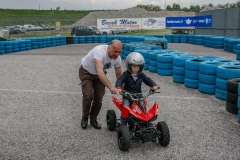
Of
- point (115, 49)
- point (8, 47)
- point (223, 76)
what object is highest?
point (115, 49)

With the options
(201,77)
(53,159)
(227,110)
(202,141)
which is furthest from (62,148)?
(201,77)

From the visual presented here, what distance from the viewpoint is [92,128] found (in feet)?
20.0

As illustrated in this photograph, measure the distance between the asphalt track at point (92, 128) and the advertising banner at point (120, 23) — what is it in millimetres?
27577

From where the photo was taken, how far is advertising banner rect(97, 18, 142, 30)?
37.0 m

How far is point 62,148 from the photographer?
5.14 m

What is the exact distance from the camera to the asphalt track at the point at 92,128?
4.92 meters

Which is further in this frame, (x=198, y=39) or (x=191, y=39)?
(x=191, y=39)

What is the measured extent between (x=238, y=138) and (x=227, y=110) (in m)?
1.67

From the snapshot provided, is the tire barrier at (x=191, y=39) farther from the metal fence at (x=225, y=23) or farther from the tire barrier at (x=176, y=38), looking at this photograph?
the metal fence at (x=225, y=23)

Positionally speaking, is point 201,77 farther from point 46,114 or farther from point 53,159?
point 53,159

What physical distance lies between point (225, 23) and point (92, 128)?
25787 millimetres

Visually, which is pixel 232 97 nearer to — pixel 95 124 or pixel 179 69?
pixel 95 124

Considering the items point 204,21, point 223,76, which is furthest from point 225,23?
point 223,76

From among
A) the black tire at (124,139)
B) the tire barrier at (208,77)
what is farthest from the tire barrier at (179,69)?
the black tire at (124,139)
